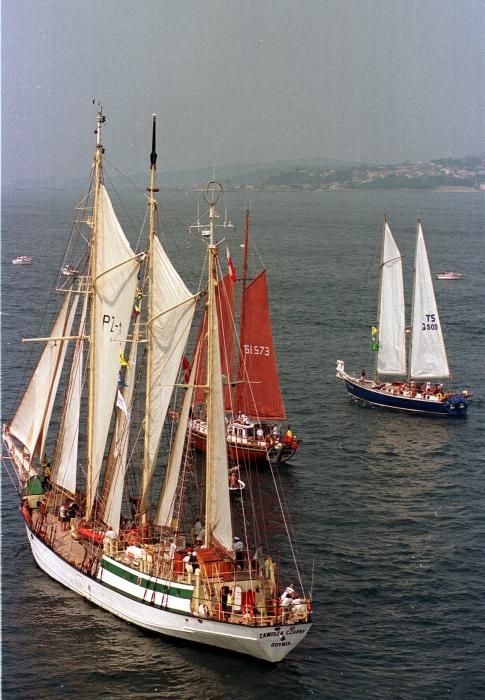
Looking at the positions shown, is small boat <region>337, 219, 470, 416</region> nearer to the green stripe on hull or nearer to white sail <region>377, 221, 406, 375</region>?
white sail <region>377, 221, 406, 375</region>

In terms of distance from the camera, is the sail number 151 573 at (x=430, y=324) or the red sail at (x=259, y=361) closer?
the red sail at (x=259, y=361)

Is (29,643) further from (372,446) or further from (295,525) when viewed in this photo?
(372,446)

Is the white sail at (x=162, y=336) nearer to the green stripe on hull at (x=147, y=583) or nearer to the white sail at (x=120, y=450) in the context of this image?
the white sail at (x=120, y=450)

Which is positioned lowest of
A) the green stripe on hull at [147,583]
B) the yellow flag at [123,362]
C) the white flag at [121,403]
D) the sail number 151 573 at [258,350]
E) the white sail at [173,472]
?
the green stripe on hull at [147,583]

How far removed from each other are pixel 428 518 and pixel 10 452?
84.0ft

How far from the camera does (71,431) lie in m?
59.5

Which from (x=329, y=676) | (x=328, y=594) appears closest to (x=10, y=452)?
(x=328, y=594)

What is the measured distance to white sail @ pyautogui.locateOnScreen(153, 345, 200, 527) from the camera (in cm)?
5322

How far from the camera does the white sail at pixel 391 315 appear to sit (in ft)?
310

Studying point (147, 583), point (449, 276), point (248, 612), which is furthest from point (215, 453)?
point (449, 276)

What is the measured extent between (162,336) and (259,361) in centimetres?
2505

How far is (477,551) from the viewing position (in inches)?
2431

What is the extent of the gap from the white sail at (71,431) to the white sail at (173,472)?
6.78 m

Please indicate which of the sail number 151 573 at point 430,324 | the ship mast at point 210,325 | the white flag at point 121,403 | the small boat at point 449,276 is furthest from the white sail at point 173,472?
the small boat at point 449,276
